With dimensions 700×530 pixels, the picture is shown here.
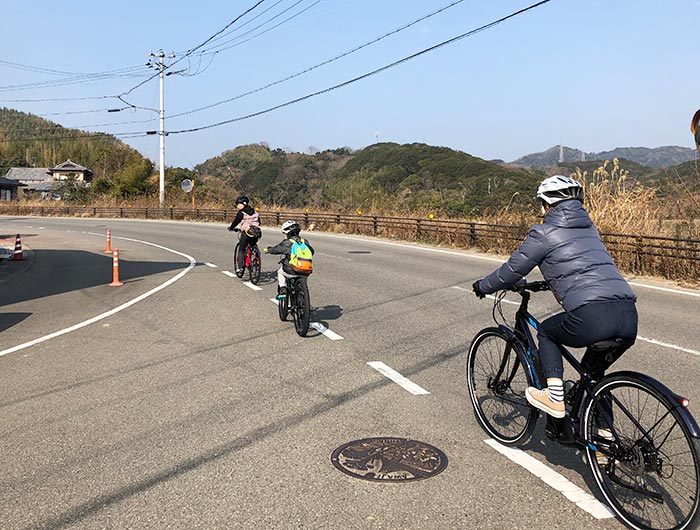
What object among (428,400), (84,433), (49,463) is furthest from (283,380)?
(49,463)

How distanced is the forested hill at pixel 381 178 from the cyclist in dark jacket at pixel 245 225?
629 inches

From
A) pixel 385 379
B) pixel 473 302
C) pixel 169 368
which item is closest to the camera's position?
pixel 385 379

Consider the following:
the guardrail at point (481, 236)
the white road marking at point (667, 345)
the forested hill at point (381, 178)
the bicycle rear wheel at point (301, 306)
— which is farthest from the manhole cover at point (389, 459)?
the forested hill at point (381, 178)

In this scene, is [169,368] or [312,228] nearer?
[169,368]

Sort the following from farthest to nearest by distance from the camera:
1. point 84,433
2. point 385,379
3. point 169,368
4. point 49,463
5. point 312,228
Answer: point 312,228, point 169,368, point 385,379, point 84,433, point 49,463

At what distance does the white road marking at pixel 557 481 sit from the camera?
146 inches

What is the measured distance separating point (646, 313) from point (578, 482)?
7.09 meters

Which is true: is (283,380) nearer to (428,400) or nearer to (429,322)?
(428,400)

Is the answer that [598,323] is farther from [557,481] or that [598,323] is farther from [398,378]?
[398,378]

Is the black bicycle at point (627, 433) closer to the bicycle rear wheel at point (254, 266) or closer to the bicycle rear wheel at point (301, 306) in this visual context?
the bicycle rear wheel at point (301, 306)

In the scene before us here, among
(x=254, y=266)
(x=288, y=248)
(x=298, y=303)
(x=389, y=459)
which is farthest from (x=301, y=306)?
(x=254, y=266)

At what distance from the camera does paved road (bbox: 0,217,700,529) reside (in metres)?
3.74

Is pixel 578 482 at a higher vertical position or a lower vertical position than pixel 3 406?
higher

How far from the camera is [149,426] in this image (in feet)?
17.0
